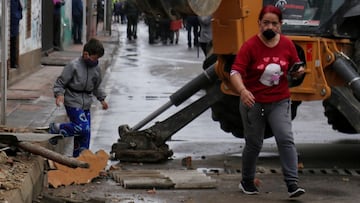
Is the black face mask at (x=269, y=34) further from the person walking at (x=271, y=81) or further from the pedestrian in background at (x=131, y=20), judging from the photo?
the pedestrian in background at (x=131, y=20)

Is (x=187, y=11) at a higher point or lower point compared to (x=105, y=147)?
higher

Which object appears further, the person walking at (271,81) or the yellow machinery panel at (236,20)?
the yellow machinery panel at (236,20)

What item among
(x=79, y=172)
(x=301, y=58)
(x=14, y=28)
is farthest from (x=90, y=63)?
(x=14, y=28)

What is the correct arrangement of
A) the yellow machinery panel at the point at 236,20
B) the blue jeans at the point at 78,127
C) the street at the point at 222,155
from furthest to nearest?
the blue jeans at the point at 78,127, the yellow machinery panel at the point at 236,20, the street at the point at 222,155

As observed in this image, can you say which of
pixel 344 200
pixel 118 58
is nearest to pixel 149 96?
pixel 344 200

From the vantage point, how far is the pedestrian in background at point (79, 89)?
28.2ft

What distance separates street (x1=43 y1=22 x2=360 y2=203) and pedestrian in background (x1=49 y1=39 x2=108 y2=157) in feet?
1.73

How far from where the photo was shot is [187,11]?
6.89 m

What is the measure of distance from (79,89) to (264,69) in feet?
7.72

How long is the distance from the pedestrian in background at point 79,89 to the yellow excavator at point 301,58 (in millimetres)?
525

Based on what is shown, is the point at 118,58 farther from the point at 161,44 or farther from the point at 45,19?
the point at 161,44

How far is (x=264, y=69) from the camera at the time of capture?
23.3 feet

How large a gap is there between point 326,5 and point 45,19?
15.9 meters

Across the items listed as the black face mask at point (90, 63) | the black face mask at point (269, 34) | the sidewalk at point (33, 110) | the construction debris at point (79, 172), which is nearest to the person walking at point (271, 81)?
the black face mask at point (269, 34)
